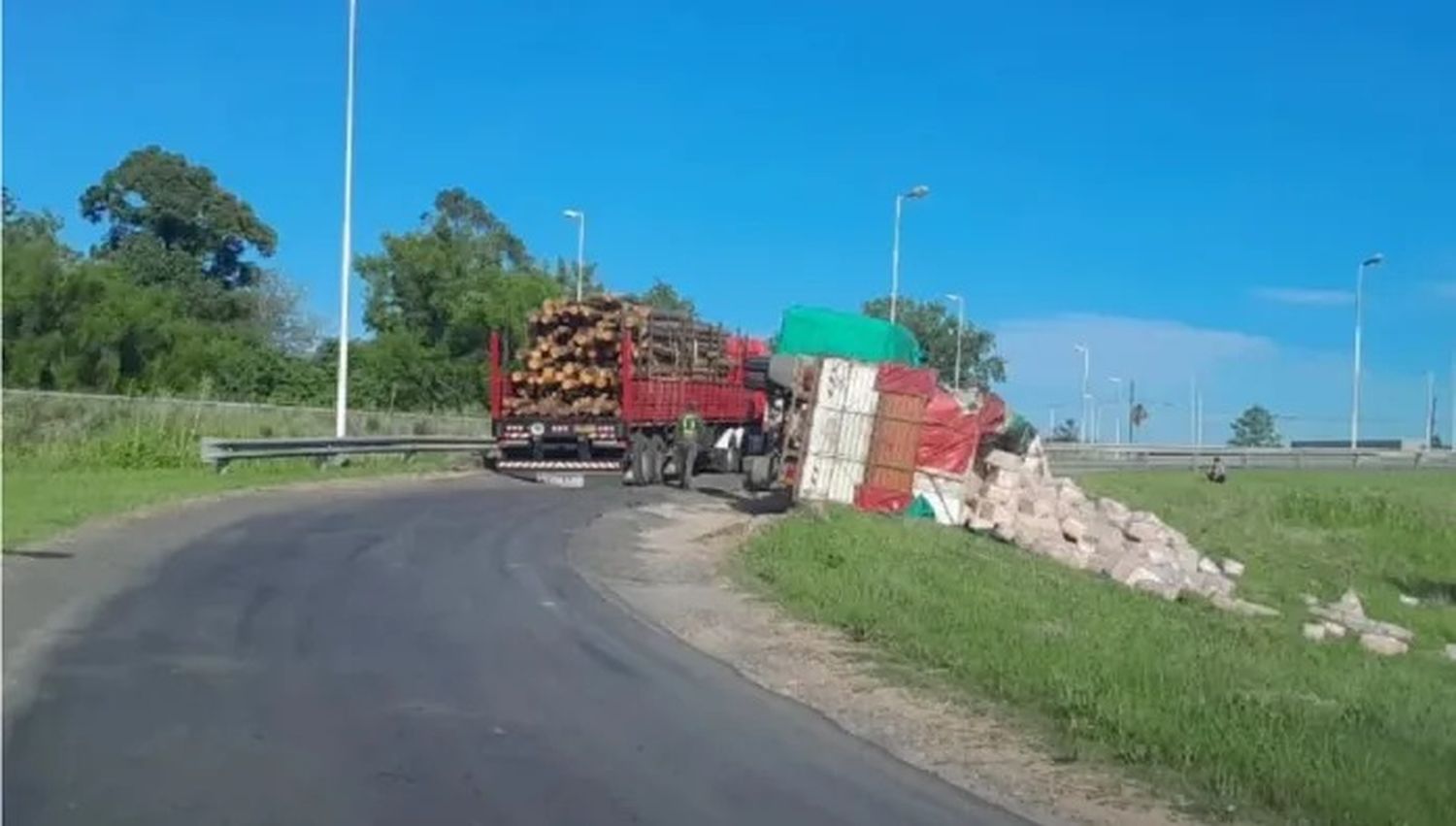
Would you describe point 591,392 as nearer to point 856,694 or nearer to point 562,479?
point 562,479

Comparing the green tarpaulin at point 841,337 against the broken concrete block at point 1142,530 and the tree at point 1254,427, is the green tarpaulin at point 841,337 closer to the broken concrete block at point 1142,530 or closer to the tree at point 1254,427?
the broken concrete block at point 1142,530

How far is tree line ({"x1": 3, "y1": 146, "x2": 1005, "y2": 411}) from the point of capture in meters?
43.2

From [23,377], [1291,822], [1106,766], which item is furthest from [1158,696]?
[23,377]

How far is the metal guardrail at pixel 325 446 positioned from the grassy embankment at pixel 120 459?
27cm

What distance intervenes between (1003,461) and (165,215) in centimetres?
5037

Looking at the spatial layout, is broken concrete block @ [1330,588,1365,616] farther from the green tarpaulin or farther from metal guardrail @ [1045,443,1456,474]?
metal guardrail @ [1045,443,1456,474]

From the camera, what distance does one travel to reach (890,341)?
35.7 m

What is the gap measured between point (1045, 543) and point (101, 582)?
18.4 metres

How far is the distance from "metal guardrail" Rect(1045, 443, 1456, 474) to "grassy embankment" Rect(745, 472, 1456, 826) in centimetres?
3506

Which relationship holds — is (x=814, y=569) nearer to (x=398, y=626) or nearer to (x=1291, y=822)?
(x=398, y=626)

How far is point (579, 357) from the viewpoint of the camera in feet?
116

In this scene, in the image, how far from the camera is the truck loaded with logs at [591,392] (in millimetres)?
34781

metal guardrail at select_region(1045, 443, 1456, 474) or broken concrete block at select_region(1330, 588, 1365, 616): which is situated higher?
metal guardrail at select_region(1045, 443, 1456, 474)

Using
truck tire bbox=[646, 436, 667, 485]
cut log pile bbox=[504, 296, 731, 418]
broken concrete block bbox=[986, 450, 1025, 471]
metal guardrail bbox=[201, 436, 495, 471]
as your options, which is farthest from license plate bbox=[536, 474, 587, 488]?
broken concrete block bbox=[986, 450, 1025, 471]
